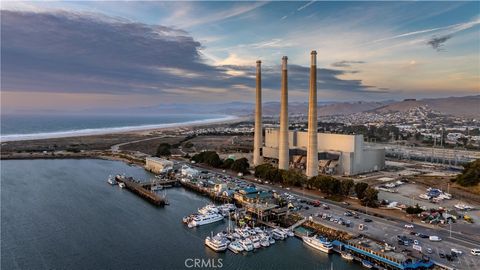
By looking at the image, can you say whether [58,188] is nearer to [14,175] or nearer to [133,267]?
[14,175]

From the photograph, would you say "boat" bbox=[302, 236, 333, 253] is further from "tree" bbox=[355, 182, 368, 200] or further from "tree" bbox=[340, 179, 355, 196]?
"tree" bbox=[340, 179, 355, 196]

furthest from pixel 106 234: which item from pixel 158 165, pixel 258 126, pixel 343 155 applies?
pixel 258 126

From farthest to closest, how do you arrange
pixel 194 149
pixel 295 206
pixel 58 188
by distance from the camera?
pixel 194 149
pixel 58 188
pixel 295 206

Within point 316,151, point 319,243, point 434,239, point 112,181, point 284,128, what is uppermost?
point 284,128

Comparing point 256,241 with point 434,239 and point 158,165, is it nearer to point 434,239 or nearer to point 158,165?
point 434,239

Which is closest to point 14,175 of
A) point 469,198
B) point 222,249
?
point 222,249

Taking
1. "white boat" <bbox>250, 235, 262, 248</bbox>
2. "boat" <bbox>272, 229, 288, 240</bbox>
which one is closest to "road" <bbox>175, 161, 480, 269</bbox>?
"boat" <bbox>272, 229, 288, 240</bbox>
